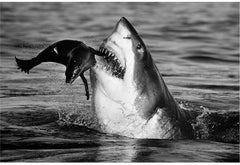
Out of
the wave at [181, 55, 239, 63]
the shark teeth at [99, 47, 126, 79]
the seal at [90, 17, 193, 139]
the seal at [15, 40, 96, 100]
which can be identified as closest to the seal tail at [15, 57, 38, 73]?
the seal at [15, 40, 96, 100]

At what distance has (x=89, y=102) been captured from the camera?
8961 mm

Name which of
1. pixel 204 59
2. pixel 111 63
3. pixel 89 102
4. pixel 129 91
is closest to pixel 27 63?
pixel 111 63

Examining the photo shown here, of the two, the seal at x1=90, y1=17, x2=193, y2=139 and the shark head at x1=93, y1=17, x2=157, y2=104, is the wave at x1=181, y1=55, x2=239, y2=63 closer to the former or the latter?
the seal at x1=90, y1=17, x2=193, y2=139

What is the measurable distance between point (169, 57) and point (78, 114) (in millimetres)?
6180

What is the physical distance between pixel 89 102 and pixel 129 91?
8.25 feet

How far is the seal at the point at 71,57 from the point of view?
6316mm

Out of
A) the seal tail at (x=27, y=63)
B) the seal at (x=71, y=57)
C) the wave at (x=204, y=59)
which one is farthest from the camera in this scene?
the wave at (x=204, y=59)

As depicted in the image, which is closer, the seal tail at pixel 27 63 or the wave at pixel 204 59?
the seal tail at pixel 27 63

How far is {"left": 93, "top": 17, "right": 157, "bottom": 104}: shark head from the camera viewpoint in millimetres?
6387

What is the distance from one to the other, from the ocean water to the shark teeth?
0.57 metres

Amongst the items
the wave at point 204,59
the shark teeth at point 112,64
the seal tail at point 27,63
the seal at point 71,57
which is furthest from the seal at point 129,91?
the wave at point 204,59

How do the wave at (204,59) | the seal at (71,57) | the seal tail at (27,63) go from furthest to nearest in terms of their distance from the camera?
the wave at (204,59) → the seal tail at (27,63) → the seal at (71,57)

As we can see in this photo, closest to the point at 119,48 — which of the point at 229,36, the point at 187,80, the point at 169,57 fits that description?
the point at 187,80

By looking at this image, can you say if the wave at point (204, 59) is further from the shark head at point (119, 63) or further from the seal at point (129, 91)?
the shark head at point (119, 63)
